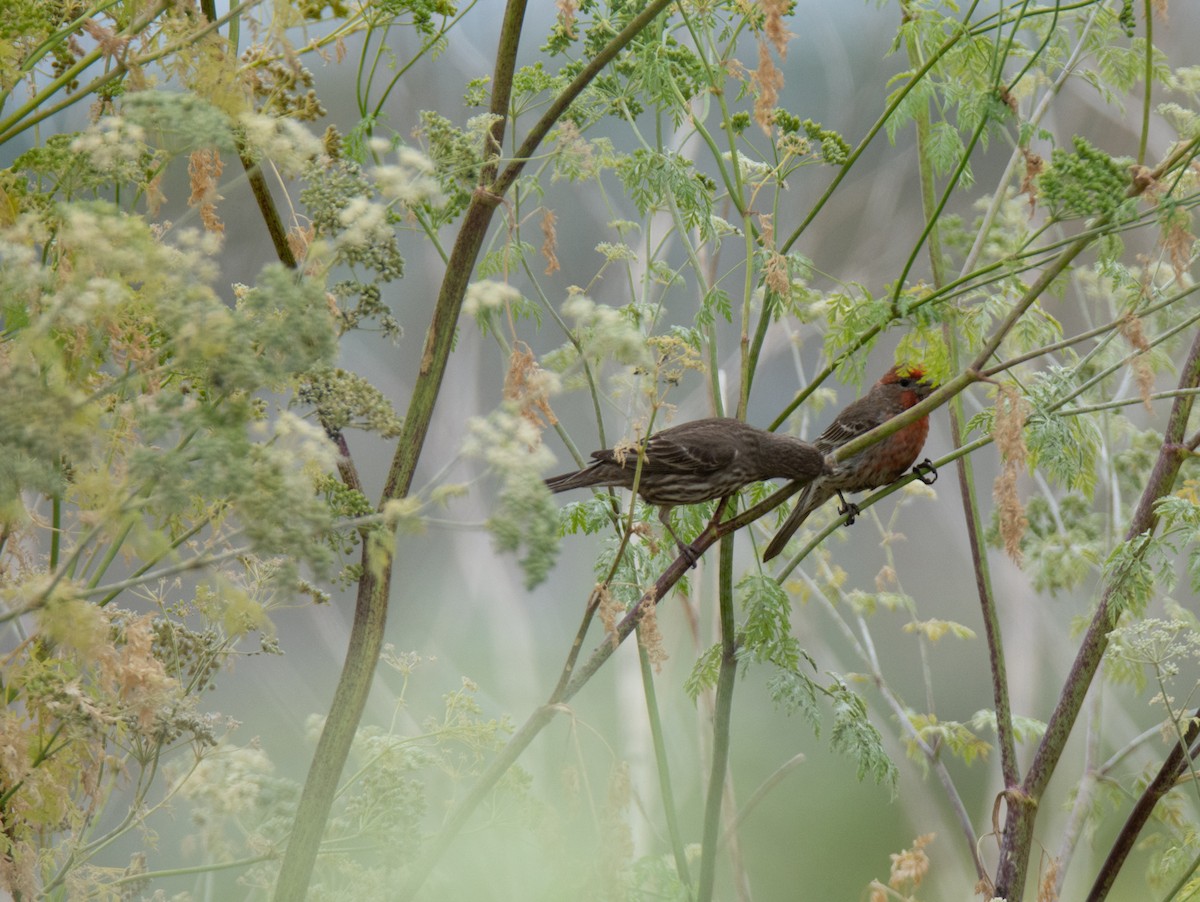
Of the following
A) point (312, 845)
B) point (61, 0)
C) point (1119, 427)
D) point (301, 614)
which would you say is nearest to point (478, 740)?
point (312, 845)

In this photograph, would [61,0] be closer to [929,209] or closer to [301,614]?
[929,209]

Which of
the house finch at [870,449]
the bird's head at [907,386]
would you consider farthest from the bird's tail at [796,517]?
the bird's head at [907,386]

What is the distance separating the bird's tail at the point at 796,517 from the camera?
1787 millimetres

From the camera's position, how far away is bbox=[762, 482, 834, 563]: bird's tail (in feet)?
5.86

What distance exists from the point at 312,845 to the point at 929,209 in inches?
45.0

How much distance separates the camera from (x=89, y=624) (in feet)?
2.57

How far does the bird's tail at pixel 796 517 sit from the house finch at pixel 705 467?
306mm

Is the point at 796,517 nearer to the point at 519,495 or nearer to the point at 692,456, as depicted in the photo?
the point at 692,456

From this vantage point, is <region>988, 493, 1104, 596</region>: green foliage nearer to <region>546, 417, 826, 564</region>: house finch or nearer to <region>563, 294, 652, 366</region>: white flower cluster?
<region>546, 417, 826, 564</region>: house finch

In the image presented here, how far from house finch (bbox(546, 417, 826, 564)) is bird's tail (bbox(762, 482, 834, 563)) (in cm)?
31

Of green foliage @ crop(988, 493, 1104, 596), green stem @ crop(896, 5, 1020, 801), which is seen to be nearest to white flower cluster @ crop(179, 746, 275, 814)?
green stem @ crop(896, 5, 1020, 801)

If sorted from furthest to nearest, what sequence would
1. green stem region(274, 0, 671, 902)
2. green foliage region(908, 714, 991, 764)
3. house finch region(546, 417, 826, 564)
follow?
1. green foliage region(908, 714, 991, 764)
2. house finch region(546, 417, 826, 564)
3. green stem region(274, 0, 671, 902)

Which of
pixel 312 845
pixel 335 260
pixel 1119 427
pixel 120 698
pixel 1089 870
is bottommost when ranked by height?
pixel 1089 870

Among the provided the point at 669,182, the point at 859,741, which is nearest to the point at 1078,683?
the point at 859,741
